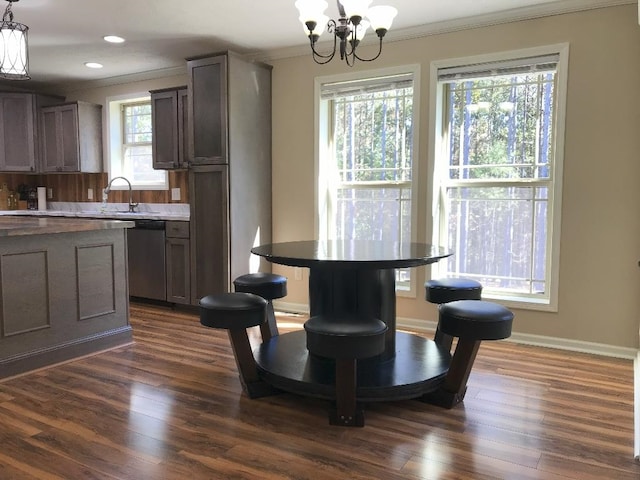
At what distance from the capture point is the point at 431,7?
12.0 ft

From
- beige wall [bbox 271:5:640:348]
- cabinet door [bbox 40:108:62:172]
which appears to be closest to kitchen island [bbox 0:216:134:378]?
beige wall [bbox 271:5:640:348]

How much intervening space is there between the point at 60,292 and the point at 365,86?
2807mm

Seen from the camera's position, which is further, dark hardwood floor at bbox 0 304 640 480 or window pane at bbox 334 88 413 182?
window pane at bbox 334 88 413 182

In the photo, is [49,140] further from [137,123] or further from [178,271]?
[178,271]

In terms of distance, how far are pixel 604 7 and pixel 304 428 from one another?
128 inches

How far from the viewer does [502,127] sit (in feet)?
12.9

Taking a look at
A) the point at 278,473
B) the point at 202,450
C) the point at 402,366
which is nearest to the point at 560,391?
the point at 402,366

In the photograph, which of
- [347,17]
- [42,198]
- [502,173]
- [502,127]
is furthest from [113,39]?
[502,173]

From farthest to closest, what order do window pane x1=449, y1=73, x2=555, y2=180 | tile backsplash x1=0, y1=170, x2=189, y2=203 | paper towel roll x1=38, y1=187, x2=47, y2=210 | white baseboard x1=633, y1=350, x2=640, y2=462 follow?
paper towel roll x1=38, y1=187, x2=47, y2=210 → tile backsplash x1=0, y1=170, x2=189, y2=203 → window pane x1=449, y1=73, x2=555, y2=180 → white baseboard x1=633, y1=350, x2=640, y2=462

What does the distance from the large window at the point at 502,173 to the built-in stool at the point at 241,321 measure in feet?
6.66

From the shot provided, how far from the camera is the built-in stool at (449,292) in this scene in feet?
9.98

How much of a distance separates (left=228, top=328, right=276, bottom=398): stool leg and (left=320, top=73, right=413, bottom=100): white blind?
8.22 feet

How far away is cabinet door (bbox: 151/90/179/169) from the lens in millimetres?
5090

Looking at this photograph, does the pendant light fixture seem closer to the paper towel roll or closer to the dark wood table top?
the dark wood table top
